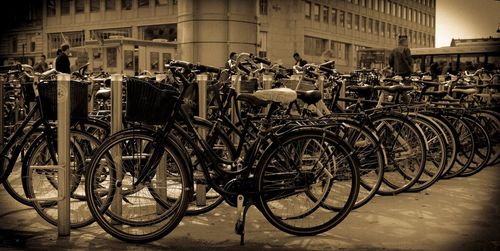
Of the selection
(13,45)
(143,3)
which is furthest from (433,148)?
(143,3)

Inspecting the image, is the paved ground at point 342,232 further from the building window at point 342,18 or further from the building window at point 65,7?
the building window at point 342,18

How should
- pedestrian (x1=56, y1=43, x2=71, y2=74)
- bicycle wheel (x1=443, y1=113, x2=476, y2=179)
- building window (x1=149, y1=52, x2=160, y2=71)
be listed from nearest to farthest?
bicycle wheel (x1=443, y1=113, x2=476, y2=179) < pedestrian (x1=56, y1=43, x2=71, y2=74) < building window (x1=149, y1=52, x2=160, y2=71)

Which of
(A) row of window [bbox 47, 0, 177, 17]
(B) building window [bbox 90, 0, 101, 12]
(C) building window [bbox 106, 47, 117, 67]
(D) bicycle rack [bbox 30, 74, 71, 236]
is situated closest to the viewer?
(D) bicycle rack [bbox 30, 74, 71, 236]

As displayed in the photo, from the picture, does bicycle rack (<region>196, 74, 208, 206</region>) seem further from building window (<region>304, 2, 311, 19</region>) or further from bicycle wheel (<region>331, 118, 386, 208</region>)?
building window (<region>304, 2, 311, 19</region>)

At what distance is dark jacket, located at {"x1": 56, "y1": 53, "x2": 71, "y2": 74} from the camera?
12.6 meters

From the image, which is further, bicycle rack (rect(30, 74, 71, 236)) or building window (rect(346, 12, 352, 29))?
building window (rect(346, 12, 352, 29))

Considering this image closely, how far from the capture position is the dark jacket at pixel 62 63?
1261 cm

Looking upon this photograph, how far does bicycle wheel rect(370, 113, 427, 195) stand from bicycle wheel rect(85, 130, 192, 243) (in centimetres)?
216

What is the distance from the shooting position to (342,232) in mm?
4906

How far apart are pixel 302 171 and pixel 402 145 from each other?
71.8 inches

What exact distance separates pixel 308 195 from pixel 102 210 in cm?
158

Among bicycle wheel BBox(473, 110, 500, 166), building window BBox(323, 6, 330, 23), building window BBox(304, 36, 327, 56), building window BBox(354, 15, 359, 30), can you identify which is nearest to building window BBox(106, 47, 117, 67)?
bicycle wheel BBox(473, 110, 500, 166)

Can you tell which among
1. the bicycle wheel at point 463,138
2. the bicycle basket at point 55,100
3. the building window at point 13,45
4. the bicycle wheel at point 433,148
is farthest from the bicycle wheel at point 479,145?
the building window at point 13,45

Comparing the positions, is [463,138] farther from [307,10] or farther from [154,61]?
[307,10]
